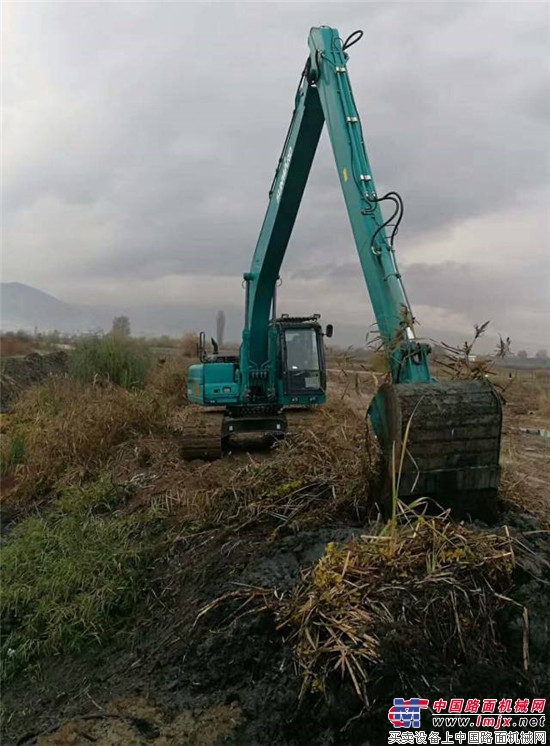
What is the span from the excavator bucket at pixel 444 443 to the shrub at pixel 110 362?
12150 millimetres

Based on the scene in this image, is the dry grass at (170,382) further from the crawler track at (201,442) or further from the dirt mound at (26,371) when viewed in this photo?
the crawler track at (201,442)

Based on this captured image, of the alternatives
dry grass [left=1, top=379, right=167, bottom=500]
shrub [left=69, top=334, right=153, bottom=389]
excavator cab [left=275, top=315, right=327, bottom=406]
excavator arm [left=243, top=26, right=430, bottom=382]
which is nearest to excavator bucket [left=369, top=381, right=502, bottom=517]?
excavator arm [left=243, top=26, right=430, bottom=382]

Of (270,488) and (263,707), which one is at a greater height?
(270,488)

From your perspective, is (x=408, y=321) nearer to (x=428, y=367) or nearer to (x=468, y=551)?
(x=428, y=367)

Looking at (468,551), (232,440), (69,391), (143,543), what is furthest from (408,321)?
(69,391)

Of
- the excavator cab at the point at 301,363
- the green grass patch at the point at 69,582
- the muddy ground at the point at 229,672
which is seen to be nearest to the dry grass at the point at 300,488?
the muddy ground at the point at 229,672

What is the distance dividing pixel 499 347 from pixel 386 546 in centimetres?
162

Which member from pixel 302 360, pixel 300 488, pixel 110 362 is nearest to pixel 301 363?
pixel 302 360

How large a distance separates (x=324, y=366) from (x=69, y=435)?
3.70 meters

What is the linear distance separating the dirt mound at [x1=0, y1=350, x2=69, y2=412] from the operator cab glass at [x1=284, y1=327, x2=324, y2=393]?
10.2 metres

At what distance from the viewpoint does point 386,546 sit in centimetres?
285

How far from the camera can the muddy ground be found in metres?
2.38

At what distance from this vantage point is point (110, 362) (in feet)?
50.7

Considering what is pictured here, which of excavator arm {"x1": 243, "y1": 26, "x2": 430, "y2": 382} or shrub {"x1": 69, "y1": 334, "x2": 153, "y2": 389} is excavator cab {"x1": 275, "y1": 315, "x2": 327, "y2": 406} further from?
shrub {"x1": 69, "y1": 334, "x2": 153, "y2": 389}
